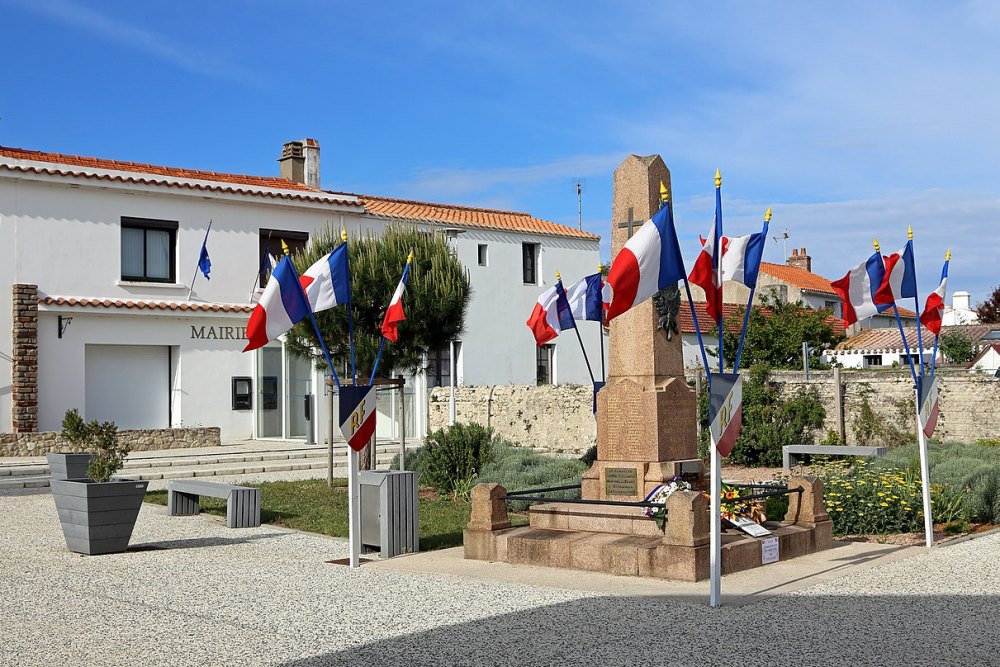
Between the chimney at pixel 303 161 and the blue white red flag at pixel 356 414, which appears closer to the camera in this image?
the blue white red flag at pixel 356 414

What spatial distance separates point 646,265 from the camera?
836 cm

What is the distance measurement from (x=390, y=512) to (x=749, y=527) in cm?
354

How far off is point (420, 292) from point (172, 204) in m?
12.4

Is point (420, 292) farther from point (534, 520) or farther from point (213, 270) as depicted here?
point (213, 270)

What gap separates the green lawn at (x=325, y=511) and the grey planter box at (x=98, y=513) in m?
2.49

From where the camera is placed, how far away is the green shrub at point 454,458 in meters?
17.3

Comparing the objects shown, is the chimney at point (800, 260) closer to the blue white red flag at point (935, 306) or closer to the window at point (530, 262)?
the window at point (530, 262)

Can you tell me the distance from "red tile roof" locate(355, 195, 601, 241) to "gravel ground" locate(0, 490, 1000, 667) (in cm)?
2255

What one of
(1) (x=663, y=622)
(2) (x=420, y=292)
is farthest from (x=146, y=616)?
(2) (x=420, y=292)

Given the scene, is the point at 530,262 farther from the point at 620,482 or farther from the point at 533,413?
the point at 620,482

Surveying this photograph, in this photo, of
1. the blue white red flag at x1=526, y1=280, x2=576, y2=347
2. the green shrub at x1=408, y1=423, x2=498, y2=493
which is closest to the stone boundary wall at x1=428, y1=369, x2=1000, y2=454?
the green shrub at x1=408, y1=423, x2=498, y2=493

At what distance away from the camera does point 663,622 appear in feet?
25.1

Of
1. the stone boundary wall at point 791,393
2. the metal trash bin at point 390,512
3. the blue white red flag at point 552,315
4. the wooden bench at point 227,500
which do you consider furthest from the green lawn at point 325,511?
the stone boundary wall at point 791,393

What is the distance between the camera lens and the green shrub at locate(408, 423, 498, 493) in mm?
17297
